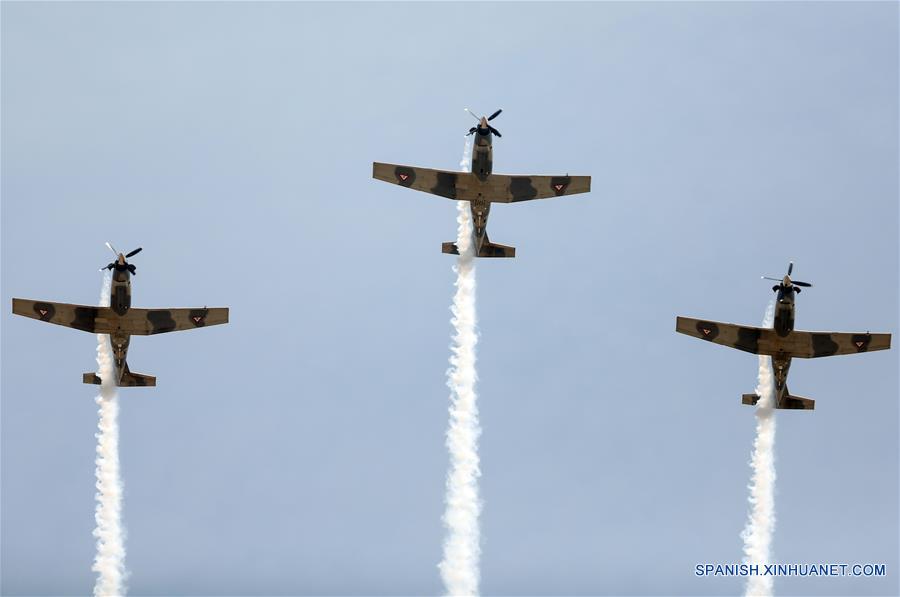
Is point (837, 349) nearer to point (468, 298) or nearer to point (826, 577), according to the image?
point (468, 298)

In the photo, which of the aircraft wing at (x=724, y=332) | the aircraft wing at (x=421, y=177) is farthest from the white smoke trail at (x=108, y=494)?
the aircraft wing at (x=724, y=332)

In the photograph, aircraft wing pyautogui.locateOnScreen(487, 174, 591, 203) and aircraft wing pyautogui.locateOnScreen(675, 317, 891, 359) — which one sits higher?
aircraft wing pyautogui.locateOnScreen(487, 174, 591, 203)

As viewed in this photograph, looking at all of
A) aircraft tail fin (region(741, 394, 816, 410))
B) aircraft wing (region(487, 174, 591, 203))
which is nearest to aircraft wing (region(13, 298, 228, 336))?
aircraft wing (region(487, 174, 591, 203))

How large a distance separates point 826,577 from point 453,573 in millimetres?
32929

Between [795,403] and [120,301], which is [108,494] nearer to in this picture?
[120,301]

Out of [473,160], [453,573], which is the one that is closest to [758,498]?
[453,573]

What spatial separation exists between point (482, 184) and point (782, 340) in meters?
14.5

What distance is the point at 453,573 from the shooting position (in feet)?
314

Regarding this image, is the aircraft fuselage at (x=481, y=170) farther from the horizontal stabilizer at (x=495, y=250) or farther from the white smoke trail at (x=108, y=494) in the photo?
the white smoke trail at (x=108, y=494)

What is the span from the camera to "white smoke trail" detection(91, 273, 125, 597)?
95.4 meters

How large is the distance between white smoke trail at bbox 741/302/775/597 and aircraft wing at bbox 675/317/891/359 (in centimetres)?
260

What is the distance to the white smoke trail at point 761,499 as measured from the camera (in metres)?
96.0

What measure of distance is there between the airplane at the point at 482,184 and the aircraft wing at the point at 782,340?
8.02 metres

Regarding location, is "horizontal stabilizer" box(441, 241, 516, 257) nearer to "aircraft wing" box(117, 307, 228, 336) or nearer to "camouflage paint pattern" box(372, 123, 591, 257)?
"camouflage paint pattern" box(372, 123, 591, 257)
